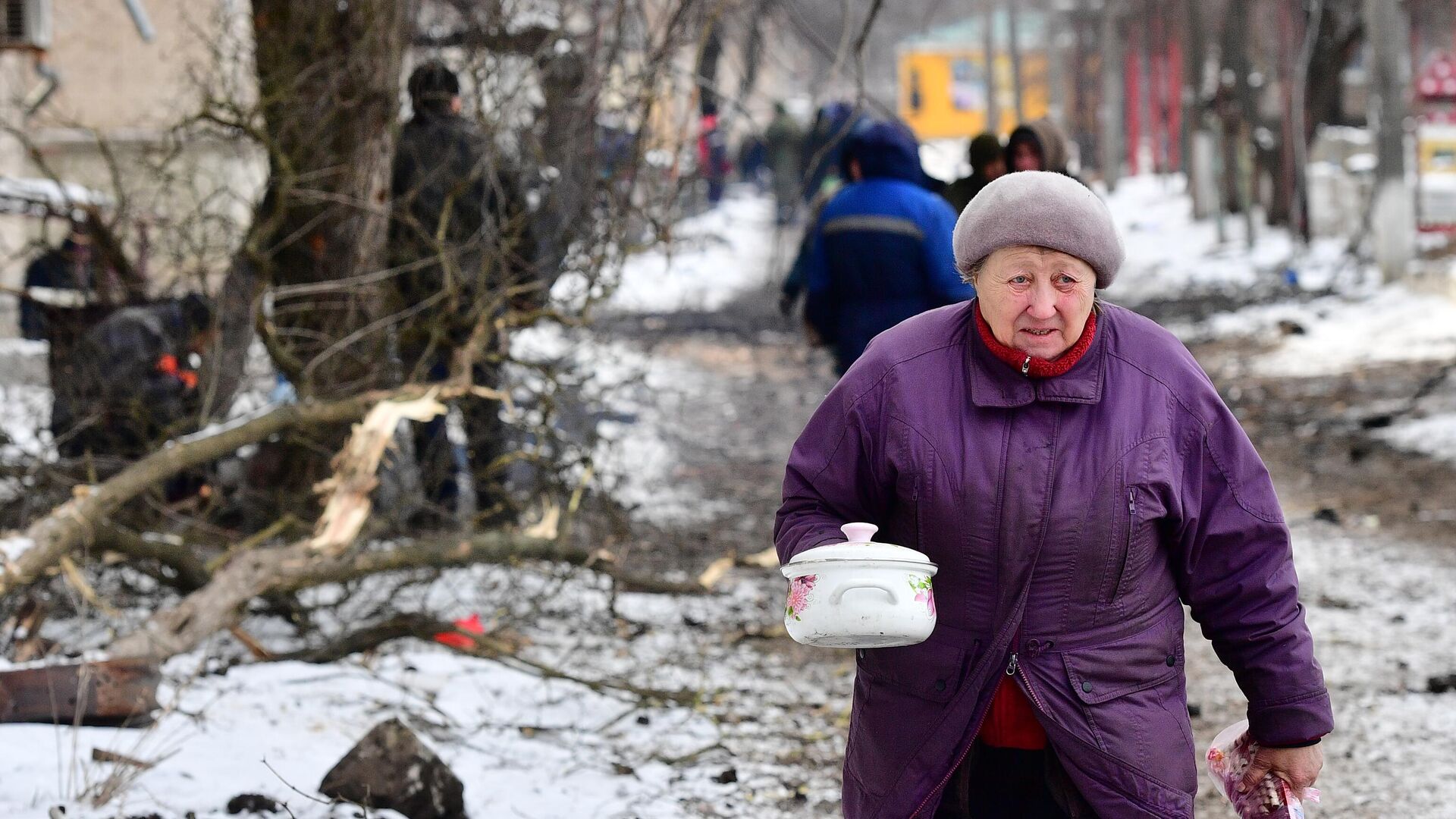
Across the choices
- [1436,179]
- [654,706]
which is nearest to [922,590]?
[654,706]

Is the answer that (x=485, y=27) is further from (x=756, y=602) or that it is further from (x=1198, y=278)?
(x=1198, y=278)

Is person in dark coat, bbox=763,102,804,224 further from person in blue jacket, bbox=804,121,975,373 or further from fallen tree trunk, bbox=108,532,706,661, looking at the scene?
fallen tree trunk, bbox=108,532,706,661

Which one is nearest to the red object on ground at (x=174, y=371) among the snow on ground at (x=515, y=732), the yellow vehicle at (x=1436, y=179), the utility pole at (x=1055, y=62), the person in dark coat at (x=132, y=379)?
the person in dark coat at (x=132, y=379)

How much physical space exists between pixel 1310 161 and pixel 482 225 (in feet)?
57.4

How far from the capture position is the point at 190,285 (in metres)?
7.14

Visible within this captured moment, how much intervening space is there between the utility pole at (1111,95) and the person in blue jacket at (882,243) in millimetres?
26533

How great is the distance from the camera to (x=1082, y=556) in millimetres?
2395

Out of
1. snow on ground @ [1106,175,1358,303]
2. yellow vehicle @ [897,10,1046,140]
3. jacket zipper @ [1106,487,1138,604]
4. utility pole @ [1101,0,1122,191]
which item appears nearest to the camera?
jacket zipper @ [1106,487,1138,604]

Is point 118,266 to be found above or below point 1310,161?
above

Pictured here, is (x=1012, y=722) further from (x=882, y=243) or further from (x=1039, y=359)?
(x=882, y=243)

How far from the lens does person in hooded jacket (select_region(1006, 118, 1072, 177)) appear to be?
21.6 ft

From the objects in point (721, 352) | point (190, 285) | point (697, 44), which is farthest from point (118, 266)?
point (721, 352)

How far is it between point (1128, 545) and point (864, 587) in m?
0.42

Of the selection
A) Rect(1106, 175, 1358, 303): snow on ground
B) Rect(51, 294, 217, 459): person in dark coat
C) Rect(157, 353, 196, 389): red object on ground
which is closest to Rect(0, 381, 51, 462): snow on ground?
Rect(51, 294, 217, 459): person in dark coat
